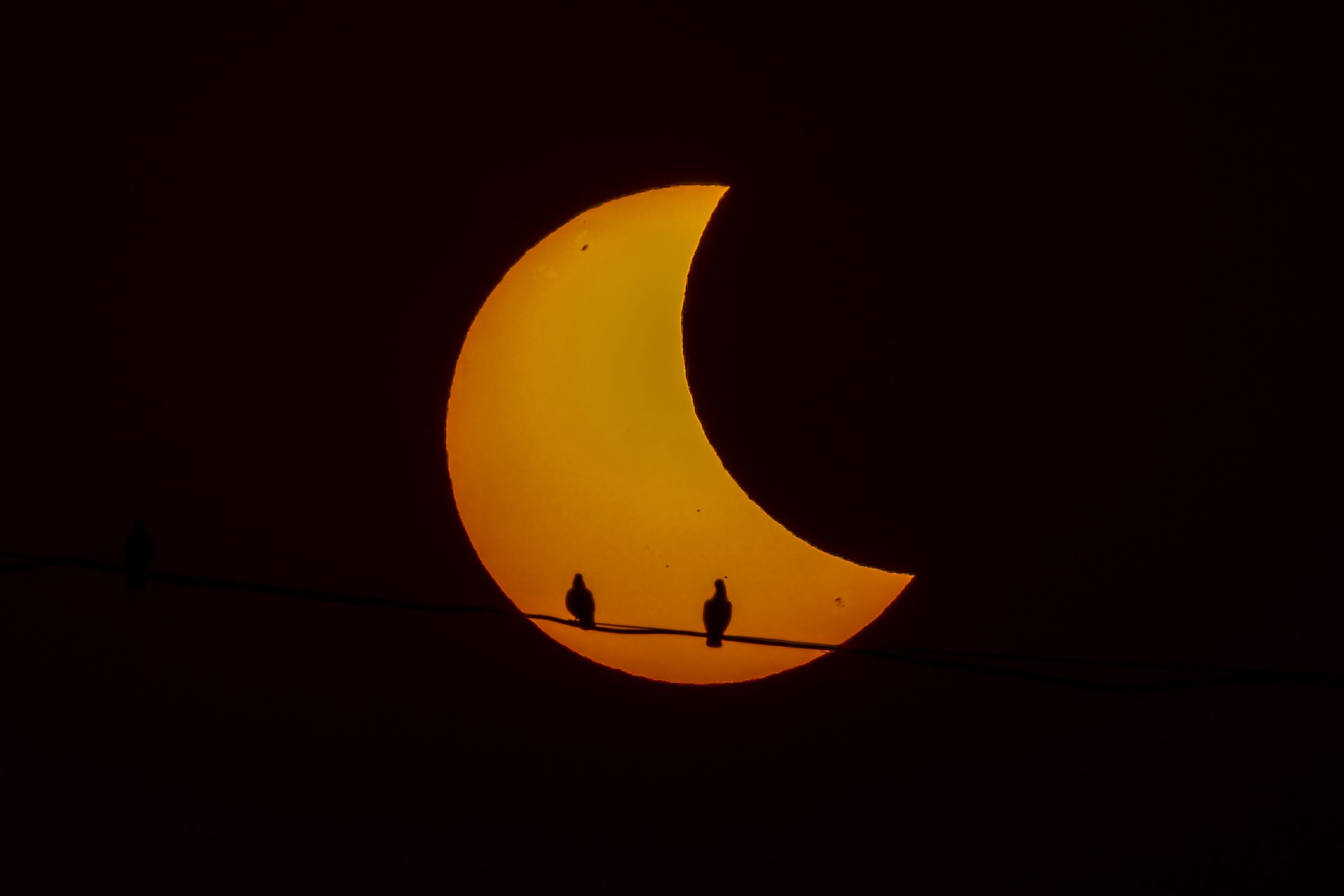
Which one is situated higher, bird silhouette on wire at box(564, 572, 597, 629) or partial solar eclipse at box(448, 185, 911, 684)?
partial solar eclipse at box(448, 185, 911, 684)

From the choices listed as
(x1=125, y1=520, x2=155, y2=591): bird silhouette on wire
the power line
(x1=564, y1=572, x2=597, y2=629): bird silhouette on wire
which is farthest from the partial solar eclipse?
(x1=125, y1=520, x2=155, y2=591): bird silhouette on wire

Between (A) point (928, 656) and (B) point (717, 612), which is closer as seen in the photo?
(B) point (717, 612)


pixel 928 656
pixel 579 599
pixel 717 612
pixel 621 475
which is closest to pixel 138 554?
pixel 579 599

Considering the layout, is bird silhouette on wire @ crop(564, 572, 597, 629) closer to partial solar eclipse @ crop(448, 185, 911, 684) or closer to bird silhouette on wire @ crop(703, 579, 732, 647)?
bird silhouette on wire @ crop(703, 579, 732, 647)

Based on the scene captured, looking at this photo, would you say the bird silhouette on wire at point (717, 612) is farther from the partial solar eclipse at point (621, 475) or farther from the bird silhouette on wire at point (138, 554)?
the bird silhouette on wire at point (138, 554)

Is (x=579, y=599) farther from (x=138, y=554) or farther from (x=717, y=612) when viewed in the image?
(x=138, y=554)
